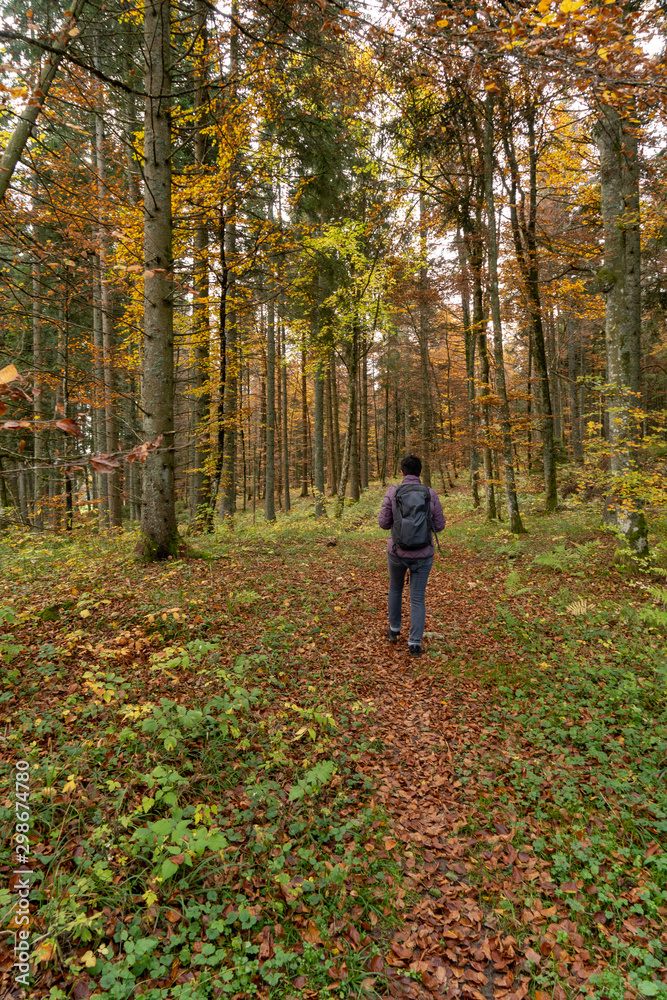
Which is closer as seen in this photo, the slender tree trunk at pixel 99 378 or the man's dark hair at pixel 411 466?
the man's dark hair at pixel 411 466

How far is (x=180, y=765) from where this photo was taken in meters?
3.27

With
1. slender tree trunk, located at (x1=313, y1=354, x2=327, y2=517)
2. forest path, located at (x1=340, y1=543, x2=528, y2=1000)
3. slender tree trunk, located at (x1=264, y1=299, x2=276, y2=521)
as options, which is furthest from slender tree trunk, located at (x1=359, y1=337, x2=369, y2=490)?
forest path, located at (x1=340, y1=543, x2=528, y2=1000)

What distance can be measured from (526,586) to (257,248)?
361 inches

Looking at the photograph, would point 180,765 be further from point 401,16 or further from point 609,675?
point 401,16

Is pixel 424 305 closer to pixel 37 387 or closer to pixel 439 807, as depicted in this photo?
pixel 439 807

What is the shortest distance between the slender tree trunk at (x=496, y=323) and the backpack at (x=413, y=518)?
622cm

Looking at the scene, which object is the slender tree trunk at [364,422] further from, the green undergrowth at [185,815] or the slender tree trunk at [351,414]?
the green undergrowth at [185,815]

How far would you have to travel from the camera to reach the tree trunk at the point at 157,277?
618 cm

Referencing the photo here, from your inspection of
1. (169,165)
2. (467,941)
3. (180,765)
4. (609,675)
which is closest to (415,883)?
(467,941)

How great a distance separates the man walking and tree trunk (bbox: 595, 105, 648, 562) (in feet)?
12.9

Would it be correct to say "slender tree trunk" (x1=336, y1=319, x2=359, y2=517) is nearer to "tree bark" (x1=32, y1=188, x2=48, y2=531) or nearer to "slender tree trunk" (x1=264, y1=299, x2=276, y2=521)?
"slender tree trunk" (x1=264, y1=299, x2=276, y2=521)

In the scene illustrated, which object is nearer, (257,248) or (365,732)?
(365,732)

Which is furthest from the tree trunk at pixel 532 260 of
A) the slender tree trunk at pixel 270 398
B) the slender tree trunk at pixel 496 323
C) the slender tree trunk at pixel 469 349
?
the slender tree trunk at pixel 270 398

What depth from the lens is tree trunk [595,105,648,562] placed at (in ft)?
24.3
